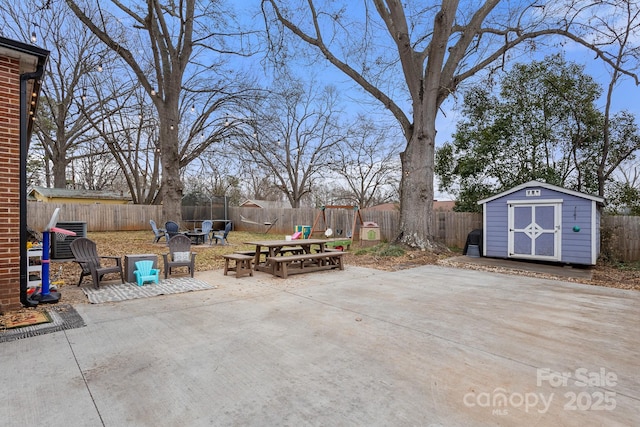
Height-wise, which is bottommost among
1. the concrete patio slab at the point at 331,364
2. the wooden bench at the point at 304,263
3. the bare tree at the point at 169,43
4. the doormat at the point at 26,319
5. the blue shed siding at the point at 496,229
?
the concrete patio slab at the point at 331,364

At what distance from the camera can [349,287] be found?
224 inches

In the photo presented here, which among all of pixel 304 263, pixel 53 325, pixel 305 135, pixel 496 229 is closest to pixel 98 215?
pixel 304 263

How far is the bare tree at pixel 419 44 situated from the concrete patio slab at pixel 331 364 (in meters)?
5.87

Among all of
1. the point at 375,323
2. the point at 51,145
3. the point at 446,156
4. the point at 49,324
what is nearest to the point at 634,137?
the point at 446,156

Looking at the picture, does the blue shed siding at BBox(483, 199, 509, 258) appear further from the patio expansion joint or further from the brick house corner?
the brick house corner

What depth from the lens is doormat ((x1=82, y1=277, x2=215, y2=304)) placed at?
484 centimetres

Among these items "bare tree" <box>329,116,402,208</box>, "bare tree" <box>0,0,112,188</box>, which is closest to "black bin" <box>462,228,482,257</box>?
"bare tree" <box>0,0,112,188</box>

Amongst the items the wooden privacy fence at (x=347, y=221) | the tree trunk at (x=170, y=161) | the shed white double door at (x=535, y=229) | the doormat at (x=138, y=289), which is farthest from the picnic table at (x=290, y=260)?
the tree trunk at (x=170, y=161)

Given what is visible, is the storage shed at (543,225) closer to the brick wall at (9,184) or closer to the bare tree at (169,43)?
the brick wall at (9,184)

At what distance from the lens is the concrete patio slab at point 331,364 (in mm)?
2053

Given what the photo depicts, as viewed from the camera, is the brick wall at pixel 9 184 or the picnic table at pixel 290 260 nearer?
the brick wall at pixel 9 184

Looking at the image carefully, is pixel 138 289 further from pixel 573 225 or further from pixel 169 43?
pixel 169 43

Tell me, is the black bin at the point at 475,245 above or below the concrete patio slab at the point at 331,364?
above

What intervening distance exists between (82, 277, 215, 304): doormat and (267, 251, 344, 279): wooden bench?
138 centimetres
